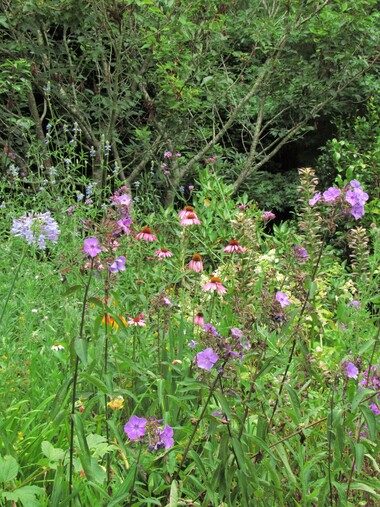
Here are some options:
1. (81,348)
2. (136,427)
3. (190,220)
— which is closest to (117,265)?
(81,348)

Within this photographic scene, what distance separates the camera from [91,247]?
148 centimetres

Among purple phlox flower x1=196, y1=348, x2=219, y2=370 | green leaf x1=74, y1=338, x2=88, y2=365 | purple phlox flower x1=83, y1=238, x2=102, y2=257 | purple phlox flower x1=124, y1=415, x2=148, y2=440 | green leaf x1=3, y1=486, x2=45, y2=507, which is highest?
purple phlox flower x1=83, y1=238, x2=102, y2=257

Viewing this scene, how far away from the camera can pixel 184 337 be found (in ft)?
8.71

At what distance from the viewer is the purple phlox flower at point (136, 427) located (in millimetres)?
1466

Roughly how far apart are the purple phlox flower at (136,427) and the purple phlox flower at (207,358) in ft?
0.64

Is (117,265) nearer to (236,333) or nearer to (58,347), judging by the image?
(236,333)

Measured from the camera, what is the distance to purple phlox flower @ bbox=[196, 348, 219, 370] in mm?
1553

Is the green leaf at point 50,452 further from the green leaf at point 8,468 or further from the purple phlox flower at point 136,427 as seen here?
the purple phlox flower at point 136,427

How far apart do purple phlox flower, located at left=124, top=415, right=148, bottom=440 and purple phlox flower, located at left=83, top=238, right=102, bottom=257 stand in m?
0.39

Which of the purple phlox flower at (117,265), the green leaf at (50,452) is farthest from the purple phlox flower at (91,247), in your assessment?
the green leaf at (50,452)

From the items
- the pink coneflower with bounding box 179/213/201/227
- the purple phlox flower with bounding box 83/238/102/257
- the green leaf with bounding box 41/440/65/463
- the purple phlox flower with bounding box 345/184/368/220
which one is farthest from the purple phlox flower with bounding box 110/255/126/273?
the pink coneflower with bounding box 179/213/201/227

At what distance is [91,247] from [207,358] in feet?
1.29

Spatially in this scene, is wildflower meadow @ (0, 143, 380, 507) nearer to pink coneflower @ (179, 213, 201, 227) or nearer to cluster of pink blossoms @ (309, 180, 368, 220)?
cluster of pink blossoms @ (309, 180, 368, 220)

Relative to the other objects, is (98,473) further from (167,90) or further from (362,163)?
(362,163)
